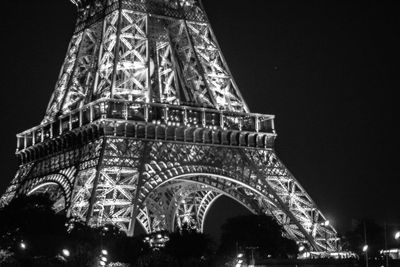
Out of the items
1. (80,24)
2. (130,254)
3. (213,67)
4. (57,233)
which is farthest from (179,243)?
(80,24)

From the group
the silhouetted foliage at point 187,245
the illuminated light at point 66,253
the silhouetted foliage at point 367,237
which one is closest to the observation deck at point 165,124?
the silhouetted foliage at point 187,245

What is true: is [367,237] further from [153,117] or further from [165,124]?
[153,117]

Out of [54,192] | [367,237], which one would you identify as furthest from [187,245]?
[367,237]

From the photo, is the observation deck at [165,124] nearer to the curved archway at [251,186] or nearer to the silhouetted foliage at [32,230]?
the curved archway at [251,186]

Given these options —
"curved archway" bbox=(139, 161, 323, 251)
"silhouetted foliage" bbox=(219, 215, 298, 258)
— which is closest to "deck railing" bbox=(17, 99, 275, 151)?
"curved archway" bbox=(139, 161, 323, 251)

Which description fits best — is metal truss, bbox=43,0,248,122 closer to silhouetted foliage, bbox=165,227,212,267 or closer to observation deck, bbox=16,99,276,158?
observation deck, bbox=16,99,276,158

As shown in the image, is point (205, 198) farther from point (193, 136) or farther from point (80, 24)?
point (80, 24)
